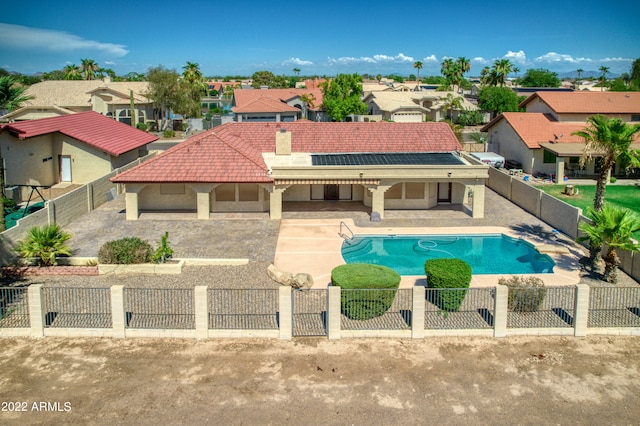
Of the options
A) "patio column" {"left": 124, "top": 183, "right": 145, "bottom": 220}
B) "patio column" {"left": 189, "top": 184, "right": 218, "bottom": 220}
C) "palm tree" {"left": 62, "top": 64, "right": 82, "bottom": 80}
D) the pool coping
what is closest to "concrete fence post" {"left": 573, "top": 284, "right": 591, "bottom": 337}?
the pool coping

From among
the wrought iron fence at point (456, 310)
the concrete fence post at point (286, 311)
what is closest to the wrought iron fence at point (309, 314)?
the concrete fence post at point (286, 311)

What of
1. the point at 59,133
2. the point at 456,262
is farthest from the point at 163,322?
the point at 59,133

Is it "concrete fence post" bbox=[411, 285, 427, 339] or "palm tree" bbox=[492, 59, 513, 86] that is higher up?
"palm tree" bbox=[492, 59, 513, 86]

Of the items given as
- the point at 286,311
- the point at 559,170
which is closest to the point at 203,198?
the point at 286,311

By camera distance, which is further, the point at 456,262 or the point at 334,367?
the point at 456,262

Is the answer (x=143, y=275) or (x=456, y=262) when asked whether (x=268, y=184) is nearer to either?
(x=143, y=275)

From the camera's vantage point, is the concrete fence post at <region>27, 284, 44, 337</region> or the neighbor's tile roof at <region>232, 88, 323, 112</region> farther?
the neighbor's tile roof at <region>232, 88, 323, 112</region>

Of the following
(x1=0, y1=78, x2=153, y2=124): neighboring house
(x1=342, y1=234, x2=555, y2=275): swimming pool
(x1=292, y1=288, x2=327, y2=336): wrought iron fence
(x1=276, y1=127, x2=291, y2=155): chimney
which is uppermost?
(x1=0, y1=78, x2=153, y2=124): neighboring house

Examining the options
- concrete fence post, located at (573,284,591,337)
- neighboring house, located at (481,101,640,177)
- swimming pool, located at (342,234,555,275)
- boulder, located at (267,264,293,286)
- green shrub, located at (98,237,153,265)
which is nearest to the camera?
concrete fence post, located at (573,284,591,337)

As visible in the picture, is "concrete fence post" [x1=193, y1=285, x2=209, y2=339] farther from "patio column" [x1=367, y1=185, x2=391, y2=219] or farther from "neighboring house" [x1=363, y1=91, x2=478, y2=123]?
"neighboring house" [x1=363, y1=91, x2=478, y2=123]
